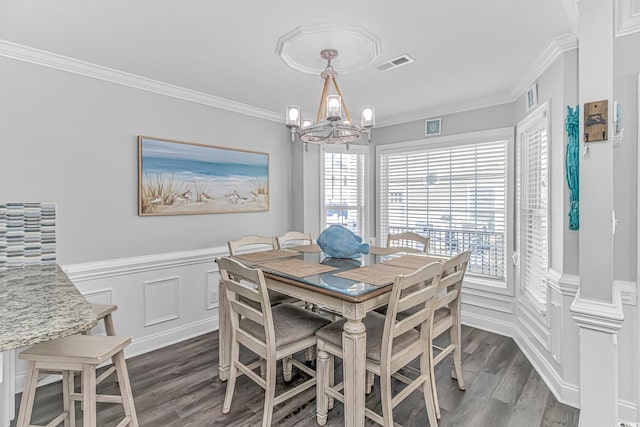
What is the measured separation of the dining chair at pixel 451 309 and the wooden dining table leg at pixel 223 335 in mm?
1485

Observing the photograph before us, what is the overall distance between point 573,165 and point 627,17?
2.94 feet

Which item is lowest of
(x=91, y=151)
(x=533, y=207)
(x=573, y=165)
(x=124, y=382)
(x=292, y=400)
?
(x=292, y=400)

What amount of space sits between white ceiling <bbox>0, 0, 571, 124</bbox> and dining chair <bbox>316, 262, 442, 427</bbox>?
149 cm

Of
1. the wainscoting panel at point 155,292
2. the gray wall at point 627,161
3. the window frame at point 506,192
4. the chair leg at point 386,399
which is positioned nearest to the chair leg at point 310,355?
the chair leg at point 386,399

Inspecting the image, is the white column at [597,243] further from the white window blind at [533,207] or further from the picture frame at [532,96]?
the picture frame at [532,96]

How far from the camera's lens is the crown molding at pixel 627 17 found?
1.89 meters

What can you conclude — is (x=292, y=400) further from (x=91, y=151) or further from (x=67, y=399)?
(x=91, y=151)

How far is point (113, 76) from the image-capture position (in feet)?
9.15

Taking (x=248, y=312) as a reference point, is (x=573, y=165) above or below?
above

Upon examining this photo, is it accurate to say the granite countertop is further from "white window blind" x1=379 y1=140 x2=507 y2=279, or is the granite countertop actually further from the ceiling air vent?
"white window blind" x1=379 y1=140 x2=507 y2=279

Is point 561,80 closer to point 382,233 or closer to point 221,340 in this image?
point 382,233

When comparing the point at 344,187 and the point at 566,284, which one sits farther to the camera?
the point at 344,187

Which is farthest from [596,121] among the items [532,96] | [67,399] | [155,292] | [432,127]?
[155,292]

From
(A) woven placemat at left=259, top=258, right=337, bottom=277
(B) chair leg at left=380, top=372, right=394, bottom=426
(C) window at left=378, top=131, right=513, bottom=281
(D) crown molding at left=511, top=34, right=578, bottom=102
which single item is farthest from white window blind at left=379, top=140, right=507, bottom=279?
(B) chair leg at left=380, top=372, right=394, bottom=426
